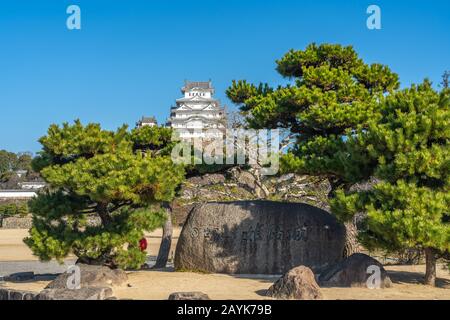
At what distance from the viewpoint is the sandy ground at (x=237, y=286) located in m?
9.23

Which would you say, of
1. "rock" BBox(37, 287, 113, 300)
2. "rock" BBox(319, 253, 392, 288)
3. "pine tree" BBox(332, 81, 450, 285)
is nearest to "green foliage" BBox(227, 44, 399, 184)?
"pine tree" BBox(332, 81, 450, 285)

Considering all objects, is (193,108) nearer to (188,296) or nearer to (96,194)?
(96,194)

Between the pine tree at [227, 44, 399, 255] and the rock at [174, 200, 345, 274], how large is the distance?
1.02 metres

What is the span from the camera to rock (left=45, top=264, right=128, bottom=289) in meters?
10.3

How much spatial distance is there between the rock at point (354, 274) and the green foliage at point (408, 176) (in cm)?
45

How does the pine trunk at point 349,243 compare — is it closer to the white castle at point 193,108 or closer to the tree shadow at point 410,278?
the tree shadow at point 410,278

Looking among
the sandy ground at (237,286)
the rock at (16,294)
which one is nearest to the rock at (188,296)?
the sandy ground at (237,286)

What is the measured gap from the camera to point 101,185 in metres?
10.3

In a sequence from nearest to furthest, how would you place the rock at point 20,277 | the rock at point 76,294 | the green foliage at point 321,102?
the rock at point 76,294 < the green foliage at point 321,102 < the rock at point 20,277

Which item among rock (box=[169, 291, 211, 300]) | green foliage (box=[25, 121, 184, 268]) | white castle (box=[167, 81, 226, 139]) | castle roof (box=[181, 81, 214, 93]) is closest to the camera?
rock (box=[169, 291, 211, 300])

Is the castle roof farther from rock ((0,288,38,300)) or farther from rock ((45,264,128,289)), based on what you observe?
rock ((0,288,38,300))
